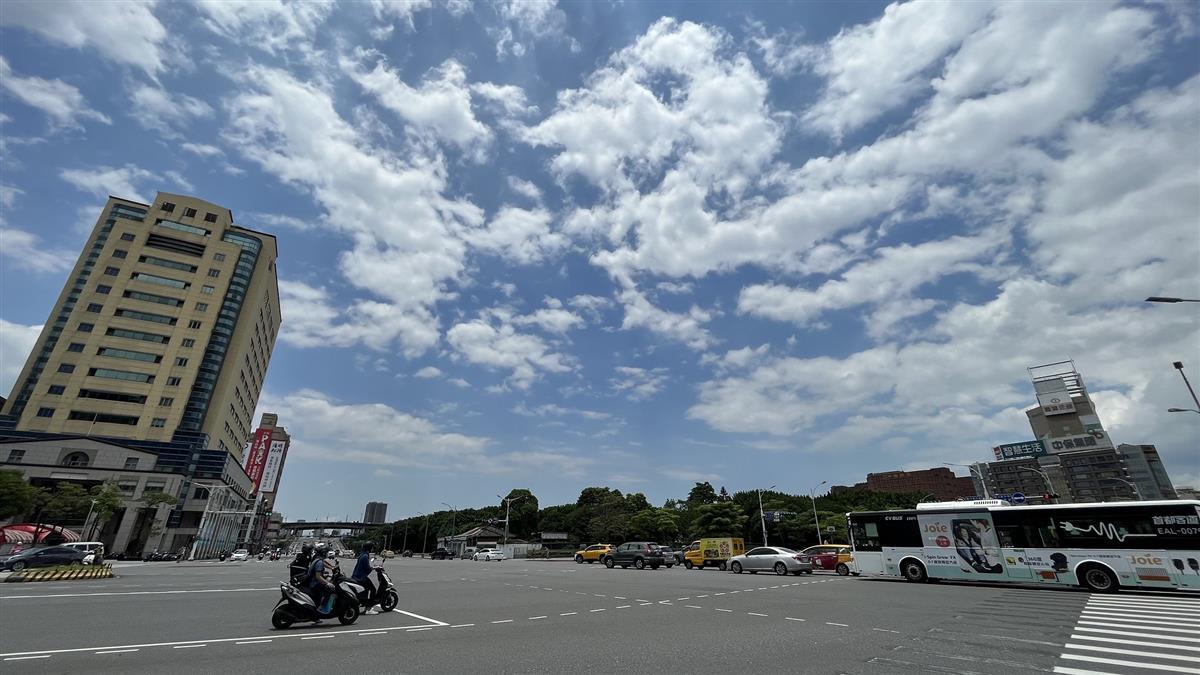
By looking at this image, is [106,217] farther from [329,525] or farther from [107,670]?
[329,525]

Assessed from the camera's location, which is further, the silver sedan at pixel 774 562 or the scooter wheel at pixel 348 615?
the silver sedan at pixel 774 562

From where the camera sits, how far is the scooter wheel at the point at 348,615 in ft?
35.2

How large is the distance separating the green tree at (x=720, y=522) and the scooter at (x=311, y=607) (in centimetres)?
5203

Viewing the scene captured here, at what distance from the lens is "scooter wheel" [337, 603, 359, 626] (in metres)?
10.7

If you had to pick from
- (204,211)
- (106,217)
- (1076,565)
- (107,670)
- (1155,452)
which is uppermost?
(204,211)

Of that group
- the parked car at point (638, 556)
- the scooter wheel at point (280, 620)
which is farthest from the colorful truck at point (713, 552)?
the scooter wheel at point (280, 620)

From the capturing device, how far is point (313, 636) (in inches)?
372

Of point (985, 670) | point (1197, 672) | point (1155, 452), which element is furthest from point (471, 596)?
point (1155, 452)

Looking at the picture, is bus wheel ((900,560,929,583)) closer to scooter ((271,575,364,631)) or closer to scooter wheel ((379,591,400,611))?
scooter wheel ((379,591,400,611))

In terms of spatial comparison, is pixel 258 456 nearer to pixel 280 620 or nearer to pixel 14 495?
pixel 14 495

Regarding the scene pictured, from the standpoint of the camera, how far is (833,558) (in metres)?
28.5

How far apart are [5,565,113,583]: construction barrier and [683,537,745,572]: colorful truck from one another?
109 ft

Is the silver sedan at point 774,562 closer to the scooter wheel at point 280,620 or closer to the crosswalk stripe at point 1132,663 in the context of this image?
the crosswalk stripe at point 1132,663

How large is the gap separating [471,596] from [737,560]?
59.6ft
